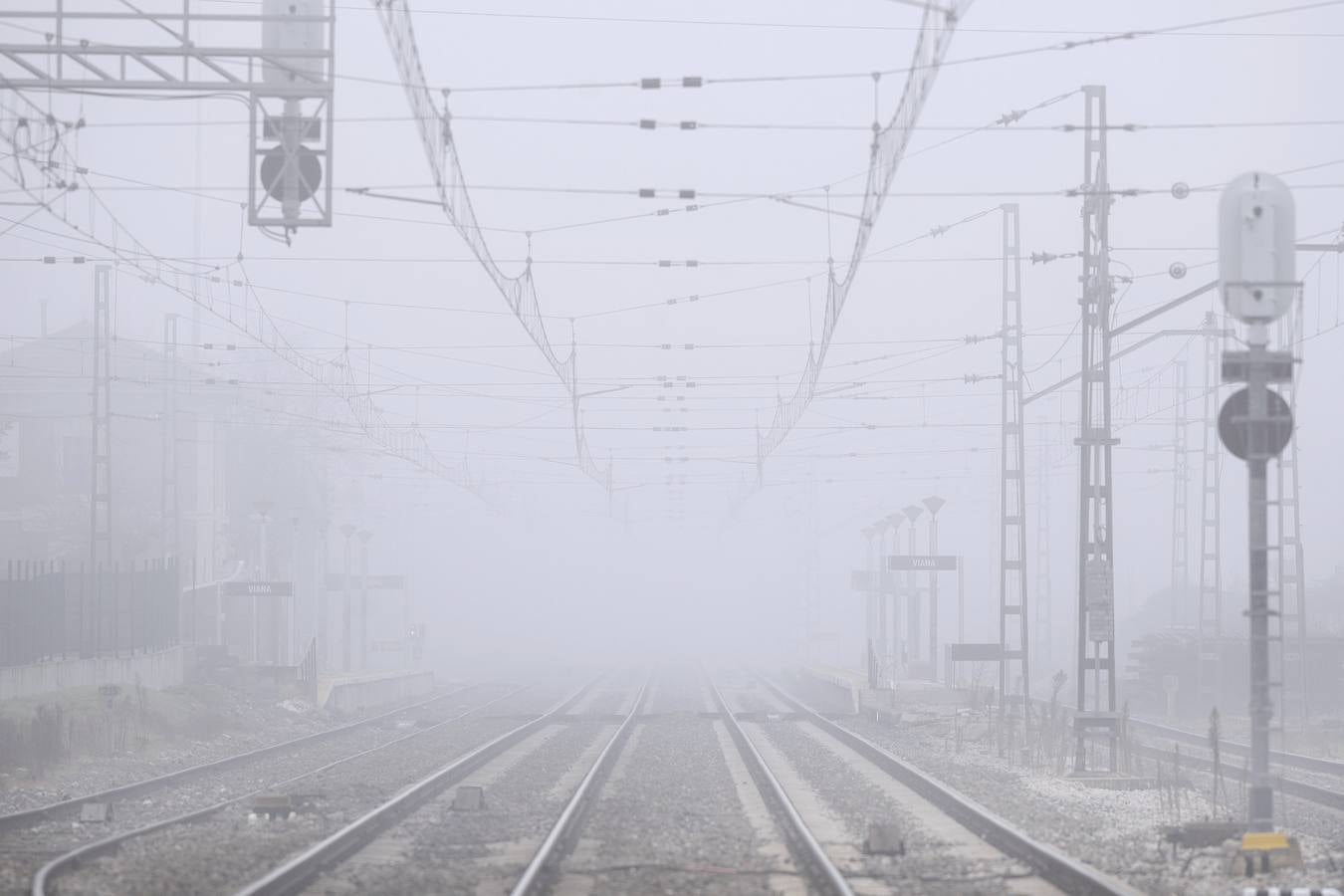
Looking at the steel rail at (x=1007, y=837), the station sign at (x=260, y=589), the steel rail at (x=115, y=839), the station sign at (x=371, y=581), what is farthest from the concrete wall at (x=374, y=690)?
the steel rail at (x=1007, y=837)

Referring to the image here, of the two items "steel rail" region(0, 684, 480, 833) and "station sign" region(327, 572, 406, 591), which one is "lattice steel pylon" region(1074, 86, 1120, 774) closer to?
"steel rail" region(0, 684, 480, 833)

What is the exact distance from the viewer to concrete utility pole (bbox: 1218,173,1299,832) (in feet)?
40.7

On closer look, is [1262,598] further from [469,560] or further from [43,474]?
[469,560]

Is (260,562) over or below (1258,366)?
below

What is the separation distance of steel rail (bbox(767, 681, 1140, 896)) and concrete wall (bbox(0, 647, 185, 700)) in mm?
16370

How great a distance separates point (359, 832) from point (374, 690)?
34.3 meters

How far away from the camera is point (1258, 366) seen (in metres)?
12.5

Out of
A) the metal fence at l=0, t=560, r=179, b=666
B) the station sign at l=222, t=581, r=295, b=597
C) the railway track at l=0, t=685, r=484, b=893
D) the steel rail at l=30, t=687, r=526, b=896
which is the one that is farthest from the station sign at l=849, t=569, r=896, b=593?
the steel rail at l=30, t=687, r=526, b=896

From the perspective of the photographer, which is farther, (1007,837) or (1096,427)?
(1096,427)

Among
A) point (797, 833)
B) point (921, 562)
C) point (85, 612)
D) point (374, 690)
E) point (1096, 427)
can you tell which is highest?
point (1096, 427)

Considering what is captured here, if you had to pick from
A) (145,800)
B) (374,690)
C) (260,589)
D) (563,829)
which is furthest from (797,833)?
(374,690)

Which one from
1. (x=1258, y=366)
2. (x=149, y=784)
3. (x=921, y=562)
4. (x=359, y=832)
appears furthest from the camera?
(x=921, y=562)

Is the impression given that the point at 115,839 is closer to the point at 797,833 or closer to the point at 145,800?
the point at 145,800

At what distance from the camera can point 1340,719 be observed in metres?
36.6
